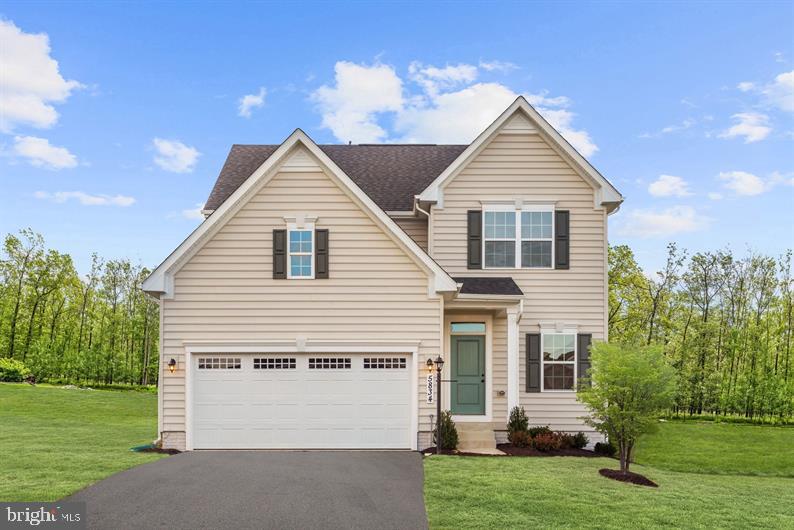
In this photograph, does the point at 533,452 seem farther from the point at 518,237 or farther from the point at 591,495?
the point at 518,237

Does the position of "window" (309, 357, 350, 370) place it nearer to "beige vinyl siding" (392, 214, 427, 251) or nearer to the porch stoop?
the porch stoop

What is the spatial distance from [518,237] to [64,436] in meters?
13.3

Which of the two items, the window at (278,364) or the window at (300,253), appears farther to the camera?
the window at (300,253)

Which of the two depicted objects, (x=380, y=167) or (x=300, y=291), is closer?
(x=300, y=291)

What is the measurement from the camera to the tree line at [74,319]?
3419 centimetres

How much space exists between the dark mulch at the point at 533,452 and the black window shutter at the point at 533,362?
168 cm

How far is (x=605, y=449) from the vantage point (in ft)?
46.5

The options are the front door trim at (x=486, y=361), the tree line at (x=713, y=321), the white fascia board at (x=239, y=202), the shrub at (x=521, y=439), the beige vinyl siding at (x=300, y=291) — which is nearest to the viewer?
the white fascia board at (x=239, y=202)

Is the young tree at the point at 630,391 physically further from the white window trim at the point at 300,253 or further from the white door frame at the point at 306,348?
the white window trim at the point at 300,253

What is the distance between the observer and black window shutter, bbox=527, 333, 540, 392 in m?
15.1

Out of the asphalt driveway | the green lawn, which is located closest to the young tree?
the green lawn

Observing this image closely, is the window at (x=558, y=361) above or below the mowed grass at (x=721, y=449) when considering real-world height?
above

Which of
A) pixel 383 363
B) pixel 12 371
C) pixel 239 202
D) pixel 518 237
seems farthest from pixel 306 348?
pixel 12 371

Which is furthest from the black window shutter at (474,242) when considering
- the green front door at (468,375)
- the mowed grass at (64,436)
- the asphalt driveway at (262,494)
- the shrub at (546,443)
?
the mowed grass at (64,436)
